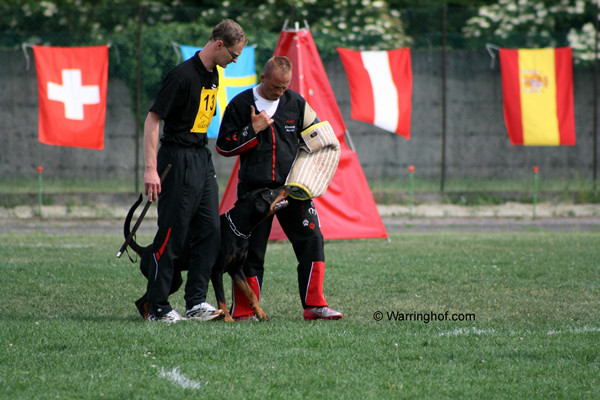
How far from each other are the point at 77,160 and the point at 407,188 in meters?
6.86

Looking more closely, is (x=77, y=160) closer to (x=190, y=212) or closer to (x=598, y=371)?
(x=190, y=212)

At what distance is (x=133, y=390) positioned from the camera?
383 cm

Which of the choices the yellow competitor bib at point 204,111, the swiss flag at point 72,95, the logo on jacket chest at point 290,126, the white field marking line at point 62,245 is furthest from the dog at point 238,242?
the swiss flag at point 72,95

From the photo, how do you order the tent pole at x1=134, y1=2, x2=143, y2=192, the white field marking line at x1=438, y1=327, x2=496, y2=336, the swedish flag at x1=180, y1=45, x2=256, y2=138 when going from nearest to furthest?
the white field marking line at x1=438, y1=327, x2=496, y2=336 < the swedish flag at x1=180, y1=45, x2=256, y2=138 < the tent pole at x1=134, y1=2, x2=143, y2=192

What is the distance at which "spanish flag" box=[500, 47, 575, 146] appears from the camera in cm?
1494

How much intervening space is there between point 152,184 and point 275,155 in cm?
97

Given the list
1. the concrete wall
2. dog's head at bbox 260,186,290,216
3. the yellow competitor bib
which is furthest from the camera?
the concrete wall

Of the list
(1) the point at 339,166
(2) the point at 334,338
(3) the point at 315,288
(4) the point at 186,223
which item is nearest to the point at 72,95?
(1) the point at 339,166

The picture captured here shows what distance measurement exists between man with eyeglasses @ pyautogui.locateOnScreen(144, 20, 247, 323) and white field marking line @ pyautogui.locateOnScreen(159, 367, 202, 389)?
4.46 feet

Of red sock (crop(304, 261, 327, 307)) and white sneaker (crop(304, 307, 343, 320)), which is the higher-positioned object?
red sock (crop(304, 261, 327, 307))

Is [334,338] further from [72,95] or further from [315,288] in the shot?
[72,95]

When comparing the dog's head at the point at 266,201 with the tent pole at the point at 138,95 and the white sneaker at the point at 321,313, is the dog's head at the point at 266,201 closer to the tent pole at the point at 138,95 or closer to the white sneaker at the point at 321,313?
the white sneaker at the point at 321,313

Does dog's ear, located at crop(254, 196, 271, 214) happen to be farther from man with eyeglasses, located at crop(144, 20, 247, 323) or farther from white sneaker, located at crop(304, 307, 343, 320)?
white sneaker, located at crop(304, 307, 343, 320)

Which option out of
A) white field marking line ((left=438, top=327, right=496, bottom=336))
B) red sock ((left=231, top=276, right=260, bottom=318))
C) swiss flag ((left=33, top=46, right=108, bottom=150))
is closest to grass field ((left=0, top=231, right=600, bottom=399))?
white field marking line ((left=438, top=327, right=496, bottom=336))
